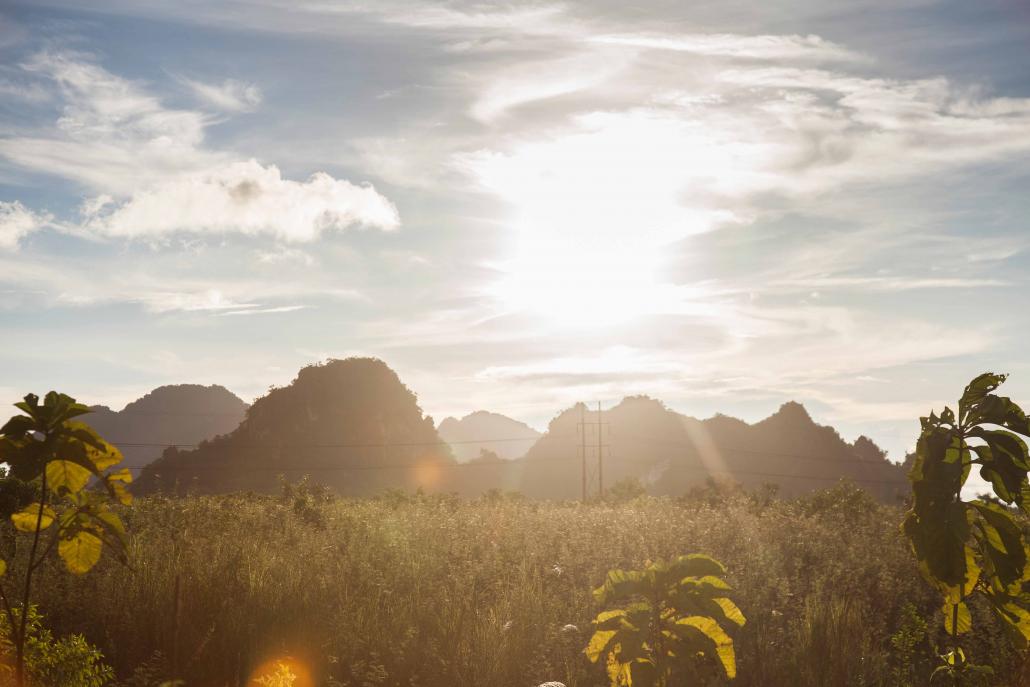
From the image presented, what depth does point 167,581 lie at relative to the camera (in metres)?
8.94

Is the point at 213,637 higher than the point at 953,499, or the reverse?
the point at 953,499

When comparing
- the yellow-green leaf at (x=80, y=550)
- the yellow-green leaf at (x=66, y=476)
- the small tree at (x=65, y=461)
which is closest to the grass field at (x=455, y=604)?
the yellow-green leaf at (x=80, y=550)

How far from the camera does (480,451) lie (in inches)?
5084

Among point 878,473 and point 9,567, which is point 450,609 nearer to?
point 9,567

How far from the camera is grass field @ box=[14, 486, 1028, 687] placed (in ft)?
25.1

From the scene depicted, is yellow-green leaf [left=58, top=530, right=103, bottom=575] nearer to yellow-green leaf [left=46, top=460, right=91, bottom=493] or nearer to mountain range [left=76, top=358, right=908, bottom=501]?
yellow-green leaf [left=46, top=460, right=91, bottom=493]

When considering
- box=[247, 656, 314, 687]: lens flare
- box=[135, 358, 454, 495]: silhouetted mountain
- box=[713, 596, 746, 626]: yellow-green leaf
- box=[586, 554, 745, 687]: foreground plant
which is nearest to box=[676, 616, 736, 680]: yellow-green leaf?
box=[586, 554, 745, 687]: foreground plant

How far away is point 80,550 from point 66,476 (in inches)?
15.2

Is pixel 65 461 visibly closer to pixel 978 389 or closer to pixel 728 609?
pixel 728 609

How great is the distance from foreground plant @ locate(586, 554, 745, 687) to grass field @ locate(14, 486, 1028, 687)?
7.10 feet

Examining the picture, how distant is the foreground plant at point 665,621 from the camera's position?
5246mm

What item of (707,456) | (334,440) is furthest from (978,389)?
(707,456)

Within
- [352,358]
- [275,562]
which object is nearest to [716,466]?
[352,358]

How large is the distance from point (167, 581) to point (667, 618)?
608cm
